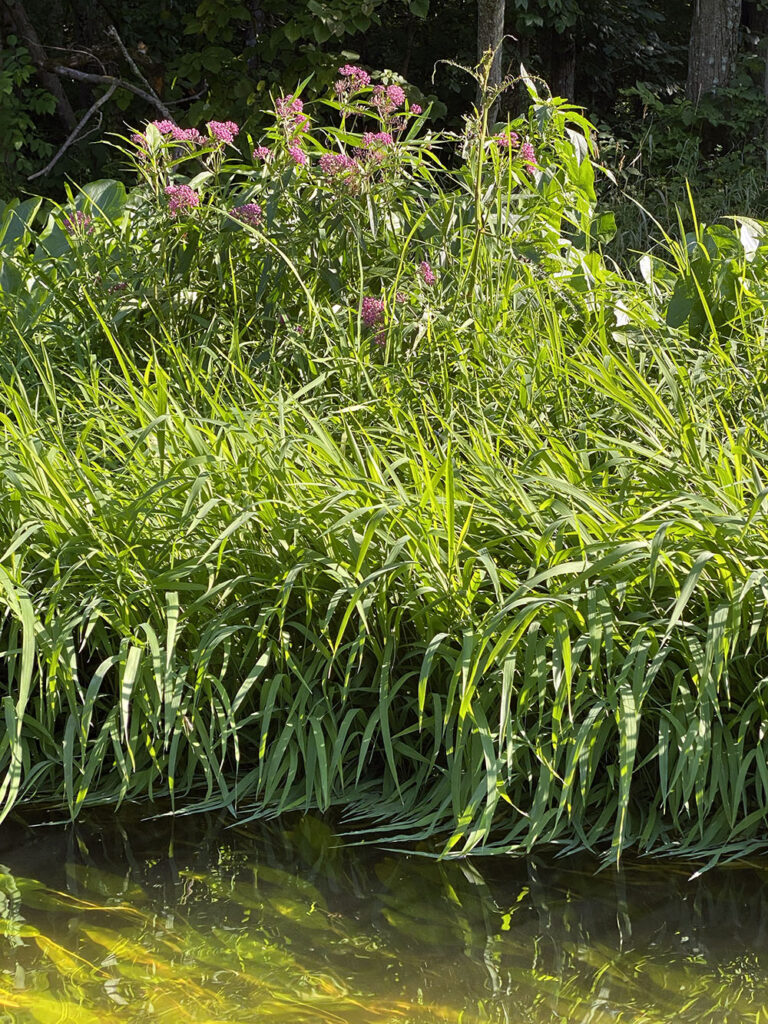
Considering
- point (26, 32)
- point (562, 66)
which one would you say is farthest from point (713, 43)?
point (26, 32)

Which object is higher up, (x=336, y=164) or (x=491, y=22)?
(x=491, y=22)

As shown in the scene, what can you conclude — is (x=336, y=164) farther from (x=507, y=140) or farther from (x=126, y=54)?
(x=126, y=54)

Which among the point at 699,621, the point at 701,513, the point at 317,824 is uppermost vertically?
the point at 701,513

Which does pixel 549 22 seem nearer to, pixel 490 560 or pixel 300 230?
pixel 300 230

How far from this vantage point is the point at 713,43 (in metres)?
7.64

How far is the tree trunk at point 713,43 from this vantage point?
24.9ft

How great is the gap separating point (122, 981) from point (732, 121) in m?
7.07

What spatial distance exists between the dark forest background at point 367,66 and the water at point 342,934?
4422 mm

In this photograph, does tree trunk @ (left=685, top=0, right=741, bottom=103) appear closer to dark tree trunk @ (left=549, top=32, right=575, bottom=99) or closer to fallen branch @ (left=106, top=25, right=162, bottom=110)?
dark tree trunk @ (left=549, top=32, right=575, bottom=99)

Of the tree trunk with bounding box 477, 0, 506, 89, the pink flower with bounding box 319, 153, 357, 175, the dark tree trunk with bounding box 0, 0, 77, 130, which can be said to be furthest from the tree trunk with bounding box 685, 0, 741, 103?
the pink flower with bounding box 319, 153, 357, 175

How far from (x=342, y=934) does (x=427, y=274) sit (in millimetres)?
1615

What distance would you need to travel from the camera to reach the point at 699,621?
190cm

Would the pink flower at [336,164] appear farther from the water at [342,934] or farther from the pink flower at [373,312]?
the water at [342,934]

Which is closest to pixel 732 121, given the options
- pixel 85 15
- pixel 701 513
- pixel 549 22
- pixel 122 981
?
pixel 549 22
